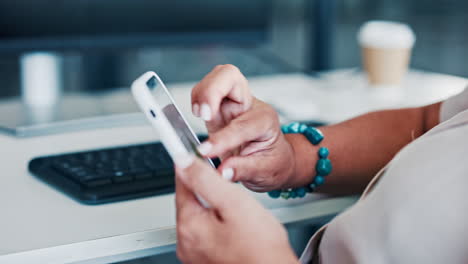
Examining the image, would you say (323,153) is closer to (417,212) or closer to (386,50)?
(417,212)

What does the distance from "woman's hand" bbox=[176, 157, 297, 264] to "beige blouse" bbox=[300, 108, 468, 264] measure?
0.07 metres

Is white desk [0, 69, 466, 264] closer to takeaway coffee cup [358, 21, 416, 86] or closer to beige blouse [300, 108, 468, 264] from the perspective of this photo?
beige blouse [300, 108, 468, 264]

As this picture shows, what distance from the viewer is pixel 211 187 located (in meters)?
0.38

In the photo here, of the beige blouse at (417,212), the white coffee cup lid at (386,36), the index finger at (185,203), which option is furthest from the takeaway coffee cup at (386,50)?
the index finger at (185,203)

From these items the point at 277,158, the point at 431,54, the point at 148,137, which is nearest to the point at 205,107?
the point at 277,158

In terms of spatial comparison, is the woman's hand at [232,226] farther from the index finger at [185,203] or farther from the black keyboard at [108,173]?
the black keyboard at [108,173]

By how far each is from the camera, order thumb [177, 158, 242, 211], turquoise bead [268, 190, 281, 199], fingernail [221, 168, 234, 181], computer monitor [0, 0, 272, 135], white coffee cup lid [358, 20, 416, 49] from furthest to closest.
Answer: white coffee cup lid [358, 20, 416, 49]
computer monitor [0, 0, 272, 135]
turquoise bead [268, 190, 281, 199]
fingernail [221, 168, 234, 181]
thumb [177, 158, 242, 211]

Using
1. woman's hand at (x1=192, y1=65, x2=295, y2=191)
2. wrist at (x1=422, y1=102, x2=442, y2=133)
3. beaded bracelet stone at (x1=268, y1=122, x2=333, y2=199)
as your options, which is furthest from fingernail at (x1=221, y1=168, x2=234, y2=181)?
wrist at (x1=422, y1=102, x2=442, y2=133)

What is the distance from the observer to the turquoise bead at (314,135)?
2.02 feet

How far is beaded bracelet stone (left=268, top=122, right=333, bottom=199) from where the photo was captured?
58 centimetres

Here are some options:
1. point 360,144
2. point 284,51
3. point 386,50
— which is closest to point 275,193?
point 360,144

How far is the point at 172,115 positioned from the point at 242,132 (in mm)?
65

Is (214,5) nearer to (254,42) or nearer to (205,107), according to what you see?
(254,42)

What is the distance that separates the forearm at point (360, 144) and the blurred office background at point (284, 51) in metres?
0.36
